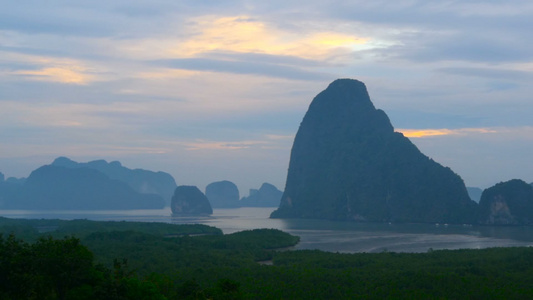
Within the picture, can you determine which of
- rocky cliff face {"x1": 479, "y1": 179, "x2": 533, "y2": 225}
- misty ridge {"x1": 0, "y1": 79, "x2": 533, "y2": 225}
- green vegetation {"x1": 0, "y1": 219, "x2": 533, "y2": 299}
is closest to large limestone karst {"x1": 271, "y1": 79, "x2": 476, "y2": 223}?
misty ridge {"x1": 0, "y1": 79, "x2": 533, "y2": 225}

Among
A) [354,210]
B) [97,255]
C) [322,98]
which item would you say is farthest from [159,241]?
[322,98]

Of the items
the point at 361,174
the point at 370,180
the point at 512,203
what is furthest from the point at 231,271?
the point at 361,174

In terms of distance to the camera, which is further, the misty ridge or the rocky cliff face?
the misty ridge

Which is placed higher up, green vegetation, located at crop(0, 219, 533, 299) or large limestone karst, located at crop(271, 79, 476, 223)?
large limestone karst, located at crop(271, 79, 476, 223)

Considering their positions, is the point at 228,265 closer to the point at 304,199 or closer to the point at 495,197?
the point at 495,197

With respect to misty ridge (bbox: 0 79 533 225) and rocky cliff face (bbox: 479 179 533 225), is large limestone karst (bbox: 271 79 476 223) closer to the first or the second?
misty ridge (bbox: 0 79 533 225)
